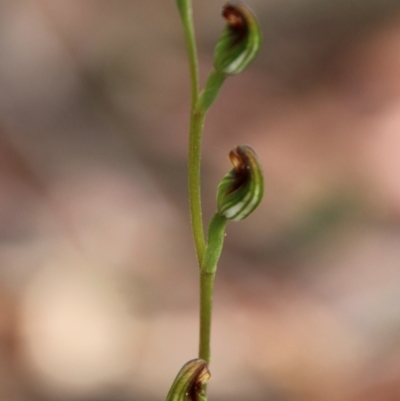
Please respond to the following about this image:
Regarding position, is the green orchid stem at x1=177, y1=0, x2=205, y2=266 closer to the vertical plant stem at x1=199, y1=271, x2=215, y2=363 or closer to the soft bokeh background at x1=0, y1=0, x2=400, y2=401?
the vertical plant stem at x1=199, y1=271, x2=215, y2=363

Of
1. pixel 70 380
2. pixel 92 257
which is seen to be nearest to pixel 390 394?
pixel 70 380

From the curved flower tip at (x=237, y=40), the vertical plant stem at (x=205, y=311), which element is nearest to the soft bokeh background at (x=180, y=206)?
the vertical plant stem at (x=205, y=311)

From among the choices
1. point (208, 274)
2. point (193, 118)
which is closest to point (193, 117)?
point (193, 118)

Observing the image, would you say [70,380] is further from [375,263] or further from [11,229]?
[375,263]

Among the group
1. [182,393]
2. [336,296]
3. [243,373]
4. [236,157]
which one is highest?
[336,296]

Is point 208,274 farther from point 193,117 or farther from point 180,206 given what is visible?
point 180,206

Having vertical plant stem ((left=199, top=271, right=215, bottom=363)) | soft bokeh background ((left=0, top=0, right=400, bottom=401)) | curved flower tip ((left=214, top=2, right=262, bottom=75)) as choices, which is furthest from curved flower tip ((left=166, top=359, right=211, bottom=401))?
soft bokeh background ((left=0, top=0, right=400, bottom=401))
